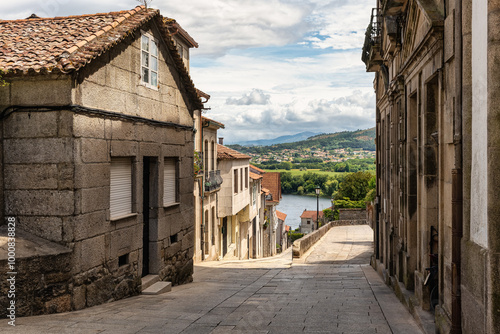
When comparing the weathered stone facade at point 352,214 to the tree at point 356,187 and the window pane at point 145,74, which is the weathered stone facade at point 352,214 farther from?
the window pane at point 145,74

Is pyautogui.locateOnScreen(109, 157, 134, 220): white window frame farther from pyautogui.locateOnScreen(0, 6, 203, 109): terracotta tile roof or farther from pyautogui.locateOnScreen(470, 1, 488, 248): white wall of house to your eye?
Answer: pyautogui.locateOnScreen(470, 1, 488, 248): white wall of house

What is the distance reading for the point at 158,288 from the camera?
1095 cm

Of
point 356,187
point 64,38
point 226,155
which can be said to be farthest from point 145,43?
point 356,187

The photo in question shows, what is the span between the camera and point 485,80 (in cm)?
479

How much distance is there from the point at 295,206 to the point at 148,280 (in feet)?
397

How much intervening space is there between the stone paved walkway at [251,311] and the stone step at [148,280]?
0.52m

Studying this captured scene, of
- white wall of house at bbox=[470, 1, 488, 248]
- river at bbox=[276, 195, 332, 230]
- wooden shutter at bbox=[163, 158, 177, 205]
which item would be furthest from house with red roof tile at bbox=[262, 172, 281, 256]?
river at bbox=[276, 195, 332, 230]

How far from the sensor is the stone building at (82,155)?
822cm

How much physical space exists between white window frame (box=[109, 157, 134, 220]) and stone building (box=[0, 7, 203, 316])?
0.07 ft

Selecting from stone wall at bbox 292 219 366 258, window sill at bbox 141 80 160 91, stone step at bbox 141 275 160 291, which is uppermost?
window sill at bbox 141 80 160 91

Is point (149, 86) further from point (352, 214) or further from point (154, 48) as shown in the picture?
point (352, 214)

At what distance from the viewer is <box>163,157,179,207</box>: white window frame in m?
A: 12.3

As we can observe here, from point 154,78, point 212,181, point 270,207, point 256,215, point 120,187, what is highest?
point 154,78

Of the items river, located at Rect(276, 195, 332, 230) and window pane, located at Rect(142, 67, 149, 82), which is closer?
window pane, located at Rect(142, 67, 149, 82)
